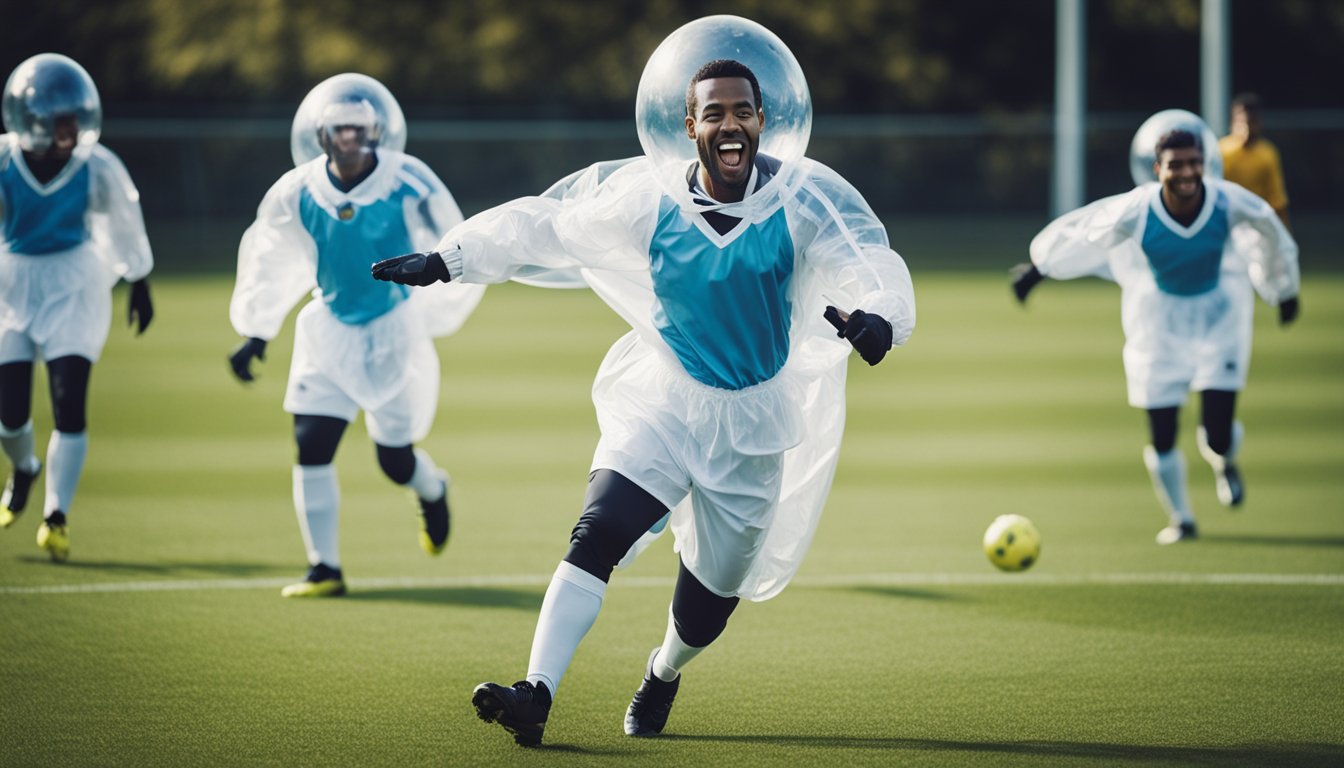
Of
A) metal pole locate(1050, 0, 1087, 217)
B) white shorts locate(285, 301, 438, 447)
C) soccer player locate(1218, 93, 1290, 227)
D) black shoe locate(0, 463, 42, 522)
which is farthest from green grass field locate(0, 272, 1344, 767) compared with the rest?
metal pole locate(1050, 0, 1087, 217)

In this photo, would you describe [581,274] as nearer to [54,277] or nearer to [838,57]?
[54,277]

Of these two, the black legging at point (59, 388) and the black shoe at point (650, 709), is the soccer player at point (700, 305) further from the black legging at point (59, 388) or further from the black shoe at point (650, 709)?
the black legging at point (59, 388)

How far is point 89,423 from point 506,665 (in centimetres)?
759

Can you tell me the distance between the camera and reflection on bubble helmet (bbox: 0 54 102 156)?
8.01 metres

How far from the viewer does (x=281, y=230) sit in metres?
7.55

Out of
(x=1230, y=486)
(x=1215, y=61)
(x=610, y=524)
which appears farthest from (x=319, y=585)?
(x=1215, y=61)

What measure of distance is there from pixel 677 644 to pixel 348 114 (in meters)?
3.29

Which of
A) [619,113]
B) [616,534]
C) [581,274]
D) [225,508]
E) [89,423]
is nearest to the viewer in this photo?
[616,534]

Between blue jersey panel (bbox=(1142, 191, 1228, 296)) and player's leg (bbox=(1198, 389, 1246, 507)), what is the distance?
0.63m

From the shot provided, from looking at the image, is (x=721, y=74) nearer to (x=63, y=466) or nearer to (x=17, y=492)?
(x=63, y=466)

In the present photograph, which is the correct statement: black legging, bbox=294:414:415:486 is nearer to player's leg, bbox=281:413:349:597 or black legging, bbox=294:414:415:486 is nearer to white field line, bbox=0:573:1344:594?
player's leg, bbox=281:413:349:597

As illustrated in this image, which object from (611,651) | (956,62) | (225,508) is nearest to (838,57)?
(956,62)

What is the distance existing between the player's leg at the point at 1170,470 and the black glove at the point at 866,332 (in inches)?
182

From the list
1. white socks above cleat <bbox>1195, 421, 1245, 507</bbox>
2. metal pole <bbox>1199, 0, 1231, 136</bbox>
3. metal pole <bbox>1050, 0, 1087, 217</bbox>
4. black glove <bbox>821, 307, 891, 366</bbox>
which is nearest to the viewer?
black glove <bbox>821, 307, 891, 366</bbox>
